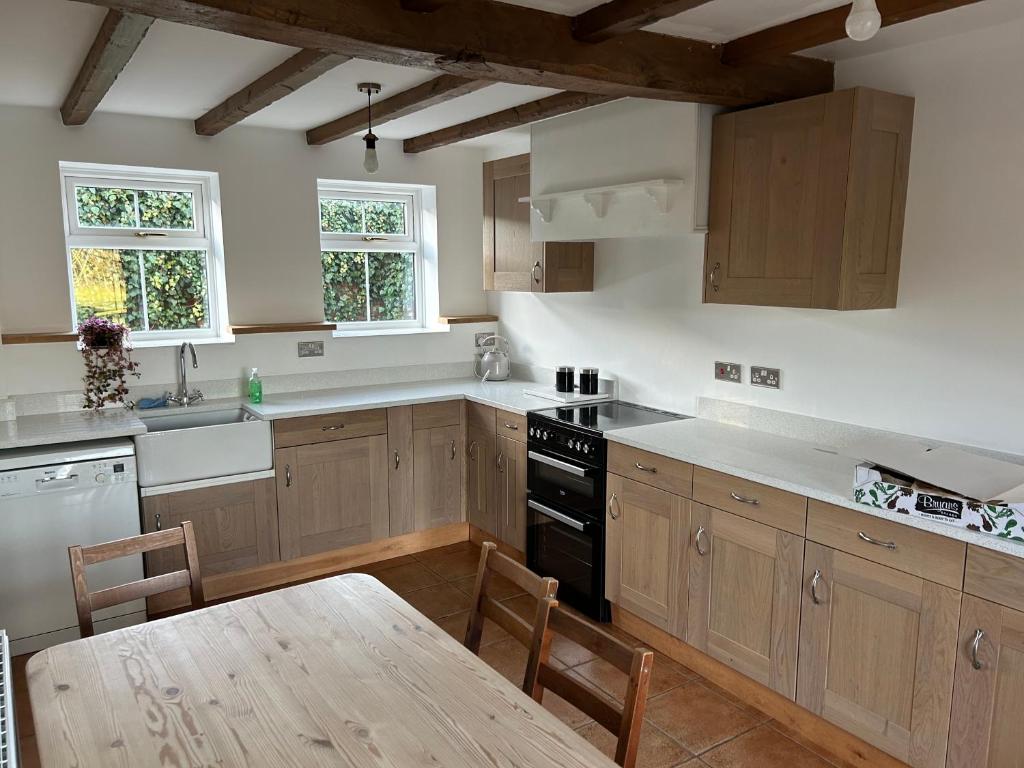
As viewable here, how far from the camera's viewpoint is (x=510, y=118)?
141 inches

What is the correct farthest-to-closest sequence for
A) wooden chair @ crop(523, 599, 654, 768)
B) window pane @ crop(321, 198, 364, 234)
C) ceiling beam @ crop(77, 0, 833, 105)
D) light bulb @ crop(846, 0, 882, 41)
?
window pane @ crop(321, 198, 364, 234)
ceiling beam @ crop(77, 0, 833, 105)
wooden chair @ crop(523, 599, 654, 768)
light bulb @ crop(846, 0, 882, 41)

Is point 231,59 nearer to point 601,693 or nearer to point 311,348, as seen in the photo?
point 311,348

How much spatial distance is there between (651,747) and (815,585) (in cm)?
79

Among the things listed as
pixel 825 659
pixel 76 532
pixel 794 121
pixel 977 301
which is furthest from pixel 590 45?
pixel 76 532

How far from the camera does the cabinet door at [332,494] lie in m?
3.77

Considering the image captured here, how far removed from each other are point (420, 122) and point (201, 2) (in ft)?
7.50

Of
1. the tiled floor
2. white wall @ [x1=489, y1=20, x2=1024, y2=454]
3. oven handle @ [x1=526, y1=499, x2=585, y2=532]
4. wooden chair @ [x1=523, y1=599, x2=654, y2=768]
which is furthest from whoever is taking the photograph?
oven handle @ [x1=526, y1=499, x2=585, y2=532]

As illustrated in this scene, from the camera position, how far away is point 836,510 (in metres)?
2.37

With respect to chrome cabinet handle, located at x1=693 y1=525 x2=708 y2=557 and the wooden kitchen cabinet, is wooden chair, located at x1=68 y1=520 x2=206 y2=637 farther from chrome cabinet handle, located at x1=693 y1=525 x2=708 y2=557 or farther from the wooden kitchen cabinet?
the wooden kitchen cabinet

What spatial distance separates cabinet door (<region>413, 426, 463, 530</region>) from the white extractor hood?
1.24 m

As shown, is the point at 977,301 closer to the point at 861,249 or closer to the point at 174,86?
the point at 861,249

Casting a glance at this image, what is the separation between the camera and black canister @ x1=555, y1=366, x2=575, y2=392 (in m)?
4.15

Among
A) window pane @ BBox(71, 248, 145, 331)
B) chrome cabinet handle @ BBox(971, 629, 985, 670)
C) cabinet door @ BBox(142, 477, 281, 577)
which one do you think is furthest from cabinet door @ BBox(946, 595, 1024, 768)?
window pane @ BBox(71, 248, 145, 331)

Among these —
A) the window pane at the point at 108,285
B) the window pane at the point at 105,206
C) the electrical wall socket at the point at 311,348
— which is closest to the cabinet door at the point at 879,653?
the electrical wall socket at the point at 311,348
